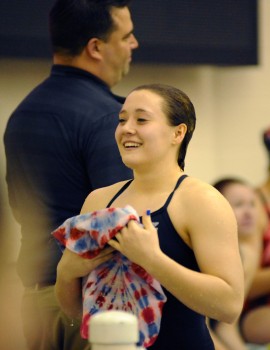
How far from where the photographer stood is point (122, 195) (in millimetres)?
3334

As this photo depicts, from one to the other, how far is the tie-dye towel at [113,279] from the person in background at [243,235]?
249 centimetres

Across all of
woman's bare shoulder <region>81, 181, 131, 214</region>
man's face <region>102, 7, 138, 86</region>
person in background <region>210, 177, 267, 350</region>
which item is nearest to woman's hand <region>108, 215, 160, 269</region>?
woman's bare shoulder <region>81, 181, 131, 214</region>

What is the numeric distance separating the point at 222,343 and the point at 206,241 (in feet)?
8.49

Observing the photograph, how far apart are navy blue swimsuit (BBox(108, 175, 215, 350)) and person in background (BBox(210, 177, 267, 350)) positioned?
2409 mm

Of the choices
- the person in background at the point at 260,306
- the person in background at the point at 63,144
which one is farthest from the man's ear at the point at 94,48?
the person in background at the point at 260,306

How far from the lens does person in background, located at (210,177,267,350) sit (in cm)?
566

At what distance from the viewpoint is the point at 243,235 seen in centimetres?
572

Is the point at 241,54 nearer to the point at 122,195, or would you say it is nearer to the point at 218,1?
the point at 218,1

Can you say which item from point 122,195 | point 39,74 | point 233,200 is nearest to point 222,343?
point 233,200

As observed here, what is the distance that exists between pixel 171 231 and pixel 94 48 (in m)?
1.26

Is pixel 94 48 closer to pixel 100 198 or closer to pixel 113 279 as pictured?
pixel 100 198

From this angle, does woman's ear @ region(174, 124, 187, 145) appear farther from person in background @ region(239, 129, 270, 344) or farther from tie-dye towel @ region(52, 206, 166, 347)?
person in background @ region(239, 129, 270, 344)

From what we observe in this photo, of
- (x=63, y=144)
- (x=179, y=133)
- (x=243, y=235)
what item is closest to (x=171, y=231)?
(x=179, y=133)

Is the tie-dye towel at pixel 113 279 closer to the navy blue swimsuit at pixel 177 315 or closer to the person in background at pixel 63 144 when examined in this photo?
the navy blue swimsuit at pixel 177 315
